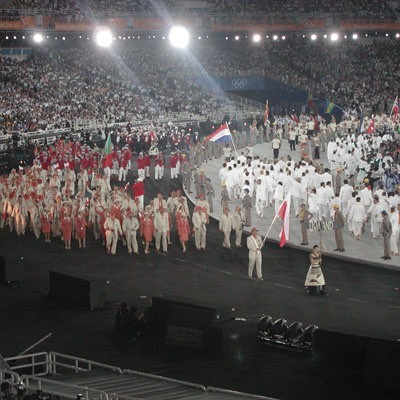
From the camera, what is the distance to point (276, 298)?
784 inches

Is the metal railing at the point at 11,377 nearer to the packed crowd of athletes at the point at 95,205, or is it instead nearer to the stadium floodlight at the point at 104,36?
the packed crowd of athletes at the point at 95,205

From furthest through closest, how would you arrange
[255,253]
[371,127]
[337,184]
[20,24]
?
1. [20,24]
2. [371,127]
3. [337,184]
4. [255,253]

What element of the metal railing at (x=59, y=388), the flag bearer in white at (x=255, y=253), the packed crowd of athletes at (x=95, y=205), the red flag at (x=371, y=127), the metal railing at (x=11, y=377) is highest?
the red flag at (x=371, y=127)

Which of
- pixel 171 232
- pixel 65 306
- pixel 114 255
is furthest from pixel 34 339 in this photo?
pixel 171 232

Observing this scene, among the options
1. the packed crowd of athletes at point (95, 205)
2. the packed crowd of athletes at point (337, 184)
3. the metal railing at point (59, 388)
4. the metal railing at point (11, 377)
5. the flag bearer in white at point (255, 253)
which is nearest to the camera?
the metal railing at point (11, 377)

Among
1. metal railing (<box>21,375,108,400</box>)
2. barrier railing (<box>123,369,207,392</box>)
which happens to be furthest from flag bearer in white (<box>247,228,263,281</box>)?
metal railing (<box>21,375,108,400</box>)

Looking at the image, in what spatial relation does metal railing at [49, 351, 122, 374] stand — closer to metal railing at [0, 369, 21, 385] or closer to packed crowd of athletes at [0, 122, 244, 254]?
metal railing at [0, 369, 21, 385]

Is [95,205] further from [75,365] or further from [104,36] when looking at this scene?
[104,36]

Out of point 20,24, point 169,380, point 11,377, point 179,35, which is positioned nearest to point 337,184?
point 169,380

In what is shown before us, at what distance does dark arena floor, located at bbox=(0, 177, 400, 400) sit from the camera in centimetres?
1495

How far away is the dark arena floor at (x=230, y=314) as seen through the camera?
15.0 metres

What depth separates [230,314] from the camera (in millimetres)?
17750

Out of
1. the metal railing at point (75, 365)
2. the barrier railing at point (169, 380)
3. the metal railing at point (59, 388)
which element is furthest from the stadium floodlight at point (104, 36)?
the metal railing at point (59, 388)

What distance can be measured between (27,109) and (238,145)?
11.2 m
